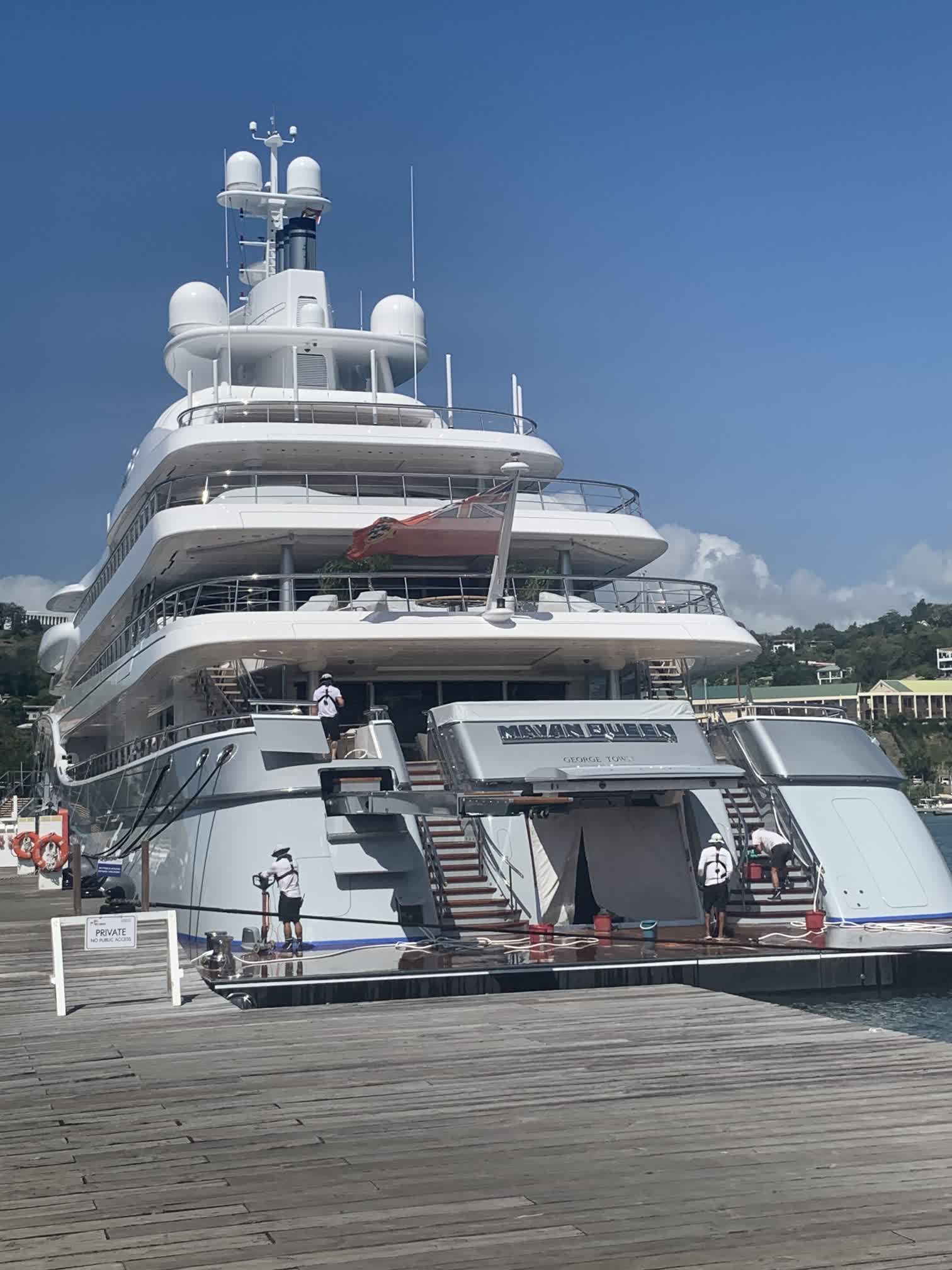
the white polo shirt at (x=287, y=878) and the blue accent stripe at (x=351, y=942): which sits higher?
the white polo shirt at (x=287, y=878)

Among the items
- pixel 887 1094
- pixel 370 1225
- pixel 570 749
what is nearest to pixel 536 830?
pixel 570 749

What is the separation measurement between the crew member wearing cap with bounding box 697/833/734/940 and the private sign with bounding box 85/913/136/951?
20.0 ft

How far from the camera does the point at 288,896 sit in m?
14.9

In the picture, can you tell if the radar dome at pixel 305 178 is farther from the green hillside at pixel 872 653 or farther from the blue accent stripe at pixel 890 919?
the green hillside at pixel 872 653

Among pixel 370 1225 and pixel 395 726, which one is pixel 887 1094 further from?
pixel 395 726

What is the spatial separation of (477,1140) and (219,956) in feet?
22.7

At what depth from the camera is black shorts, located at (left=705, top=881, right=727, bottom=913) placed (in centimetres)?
1527

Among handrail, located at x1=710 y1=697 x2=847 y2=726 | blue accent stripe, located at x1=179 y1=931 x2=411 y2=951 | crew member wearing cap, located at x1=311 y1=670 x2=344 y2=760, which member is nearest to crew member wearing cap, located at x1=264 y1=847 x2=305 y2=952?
blue accent stripe, located at x1=179 y1=931 x2=411 y2=951

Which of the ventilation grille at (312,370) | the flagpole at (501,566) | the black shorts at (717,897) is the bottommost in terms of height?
the black shorts at (717,897)

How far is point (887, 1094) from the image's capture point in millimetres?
8031

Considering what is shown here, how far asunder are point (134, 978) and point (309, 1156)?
7.30 m

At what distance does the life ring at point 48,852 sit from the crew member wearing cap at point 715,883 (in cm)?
1802

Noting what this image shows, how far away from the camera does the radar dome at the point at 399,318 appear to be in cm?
2736

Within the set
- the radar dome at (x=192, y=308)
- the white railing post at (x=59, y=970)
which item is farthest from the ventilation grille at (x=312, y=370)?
the white railing post at (x=59, y=970)
